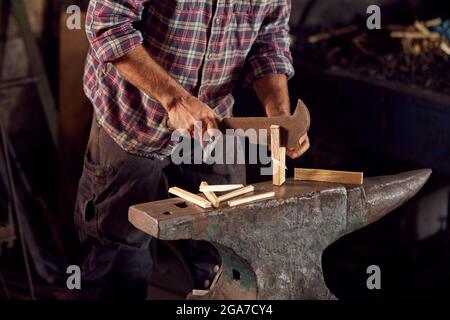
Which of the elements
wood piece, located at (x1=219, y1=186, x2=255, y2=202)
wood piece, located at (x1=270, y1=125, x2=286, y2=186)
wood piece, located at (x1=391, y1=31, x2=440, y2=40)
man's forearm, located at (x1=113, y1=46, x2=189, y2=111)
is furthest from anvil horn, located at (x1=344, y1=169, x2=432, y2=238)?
wood piece, located at (x1=391, y1=31, x2=440, y2=40)

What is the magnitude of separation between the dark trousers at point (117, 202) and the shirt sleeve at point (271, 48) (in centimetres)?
45

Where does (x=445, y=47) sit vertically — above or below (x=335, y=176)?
above

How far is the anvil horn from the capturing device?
10.9ft

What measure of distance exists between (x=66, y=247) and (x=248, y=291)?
244 centimetres

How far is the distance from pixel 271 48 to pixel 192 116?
2.58ft

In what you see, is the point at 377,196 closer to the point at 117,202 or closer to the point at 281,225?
the point at 281,225

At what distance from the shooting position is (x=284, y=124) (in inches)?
127

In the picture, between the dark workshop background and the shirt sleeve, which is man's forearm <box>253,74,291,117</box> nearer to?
the shirt sleeve

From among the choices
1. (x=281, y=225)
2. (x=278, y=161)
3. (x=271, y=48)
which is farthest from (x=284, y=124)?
(x=271, y=48)

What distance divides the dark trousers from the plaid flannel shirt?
0.09m

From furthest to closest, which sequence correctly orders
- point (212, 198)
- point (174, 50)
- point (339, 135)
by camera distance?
point (339, 135) → point (174, 50) → point (212, 198)

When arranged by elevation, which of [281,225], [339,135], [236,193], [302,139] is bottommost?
[339,135]

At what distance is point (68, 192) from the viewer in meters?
5.59

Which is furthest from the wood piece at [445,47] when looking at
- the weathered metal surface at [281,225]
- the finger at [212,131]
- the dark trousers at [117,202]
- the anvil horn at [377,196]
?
the finger at [212,131]
